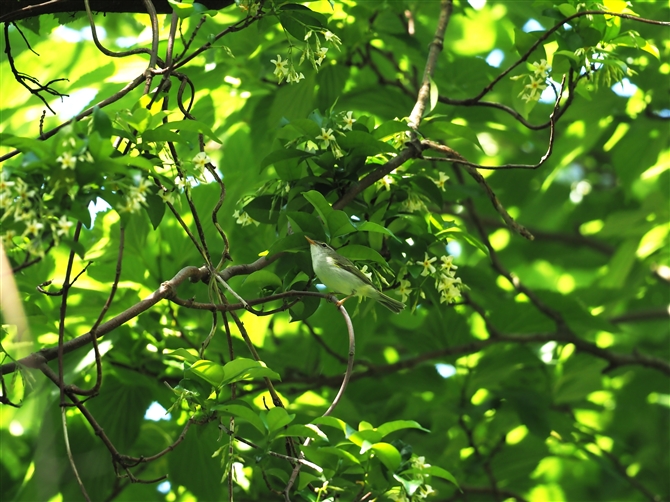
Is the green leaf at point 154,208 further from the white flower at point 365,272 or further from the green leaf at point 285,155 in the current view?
the white flower at point 365,272

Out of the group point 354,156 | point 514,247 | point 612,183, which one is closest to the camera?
point 354,156

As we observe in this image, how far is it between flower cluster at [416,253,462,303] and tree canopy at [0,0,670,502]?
0.02m

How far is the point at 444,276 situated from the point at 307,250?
18.3 inches

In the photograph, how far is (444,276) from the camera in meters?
2.27

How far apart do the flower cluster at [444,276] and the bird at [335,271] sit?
0.21 m

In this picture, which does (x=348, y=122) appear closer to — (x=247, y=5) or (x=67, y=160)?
(x=247, y=5)

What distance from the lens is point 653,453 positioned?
199 inches

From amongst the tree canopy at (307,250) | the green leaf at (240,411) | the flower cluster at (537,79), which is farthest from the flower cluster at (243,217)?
the flower cluster at (537,79)

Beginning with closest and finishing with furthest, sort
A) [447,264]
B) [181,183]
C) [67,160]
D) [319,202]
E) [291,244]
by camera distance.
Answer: [67,160], [181,183], [319,202], [291,244], [447,264]

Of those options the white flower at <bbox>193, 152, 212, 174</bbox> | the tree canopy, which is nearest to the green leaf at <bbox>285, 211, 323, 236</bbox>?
the tree canopy

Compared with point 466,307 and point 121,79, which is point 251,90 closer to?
point 121,79

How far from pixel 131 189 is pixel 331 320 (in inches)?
71.6

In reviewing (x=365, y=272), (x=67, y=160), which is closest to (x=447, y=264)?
(x=365, y=272)

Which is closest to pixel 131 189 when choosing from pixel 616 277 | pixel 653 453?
pixel 616 277
